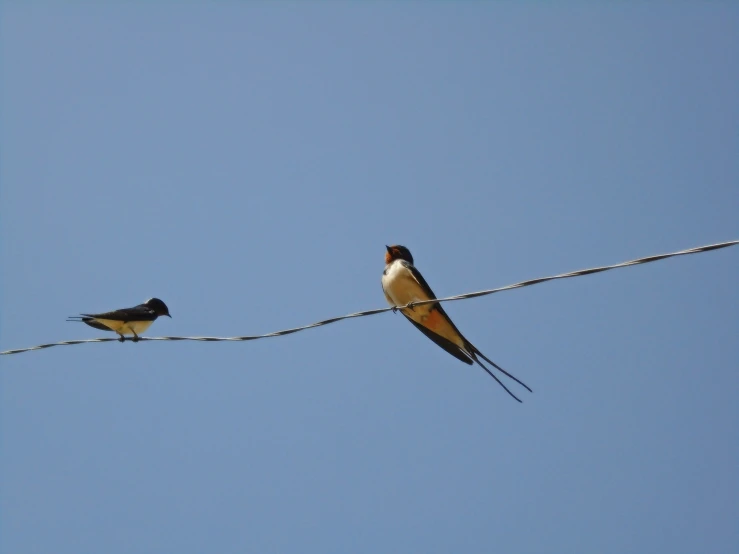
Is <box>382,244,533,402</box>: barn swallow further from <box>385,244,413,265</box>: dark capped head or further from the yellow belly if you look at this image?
the yellow belly

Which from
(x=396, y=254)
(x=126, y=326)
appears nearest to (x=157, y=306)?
(x=126, y=326)

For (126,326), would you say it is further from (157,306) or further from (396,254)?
(396,254)

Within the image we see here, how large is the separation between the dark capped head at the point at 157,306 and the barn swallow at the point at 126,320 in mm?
43

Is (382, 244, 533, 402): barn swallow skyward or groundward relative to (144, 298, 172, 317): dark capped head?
groundward

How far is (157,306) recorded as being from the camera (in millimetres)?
8562

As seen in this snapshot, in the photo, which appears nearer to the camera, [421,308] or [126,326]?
[421,308]

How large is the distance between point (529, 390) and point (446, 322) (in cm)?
225

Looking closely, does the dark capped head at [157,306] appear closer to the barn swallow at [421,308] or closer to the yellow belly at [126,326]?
the yellow belly at [126,326]

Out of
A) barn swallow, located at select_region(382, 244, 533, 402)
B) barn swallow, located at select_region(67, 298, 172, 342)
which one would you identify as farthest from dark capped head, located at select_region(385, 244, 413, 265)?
barn swallow, located at select_region(67, 298, 172, 342)

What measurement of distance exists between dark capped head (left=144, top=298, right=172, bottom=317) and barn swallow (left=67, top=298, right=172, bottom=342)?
0.04m

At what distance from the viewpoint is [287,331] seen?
16.6 ft

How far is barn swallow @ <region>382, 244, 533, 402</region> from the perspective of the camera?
23.2ft

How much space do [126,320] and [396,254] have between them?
2374mm

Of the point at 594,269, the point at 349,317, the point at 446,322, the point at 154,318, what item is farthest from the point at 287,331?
the point at 154,318
